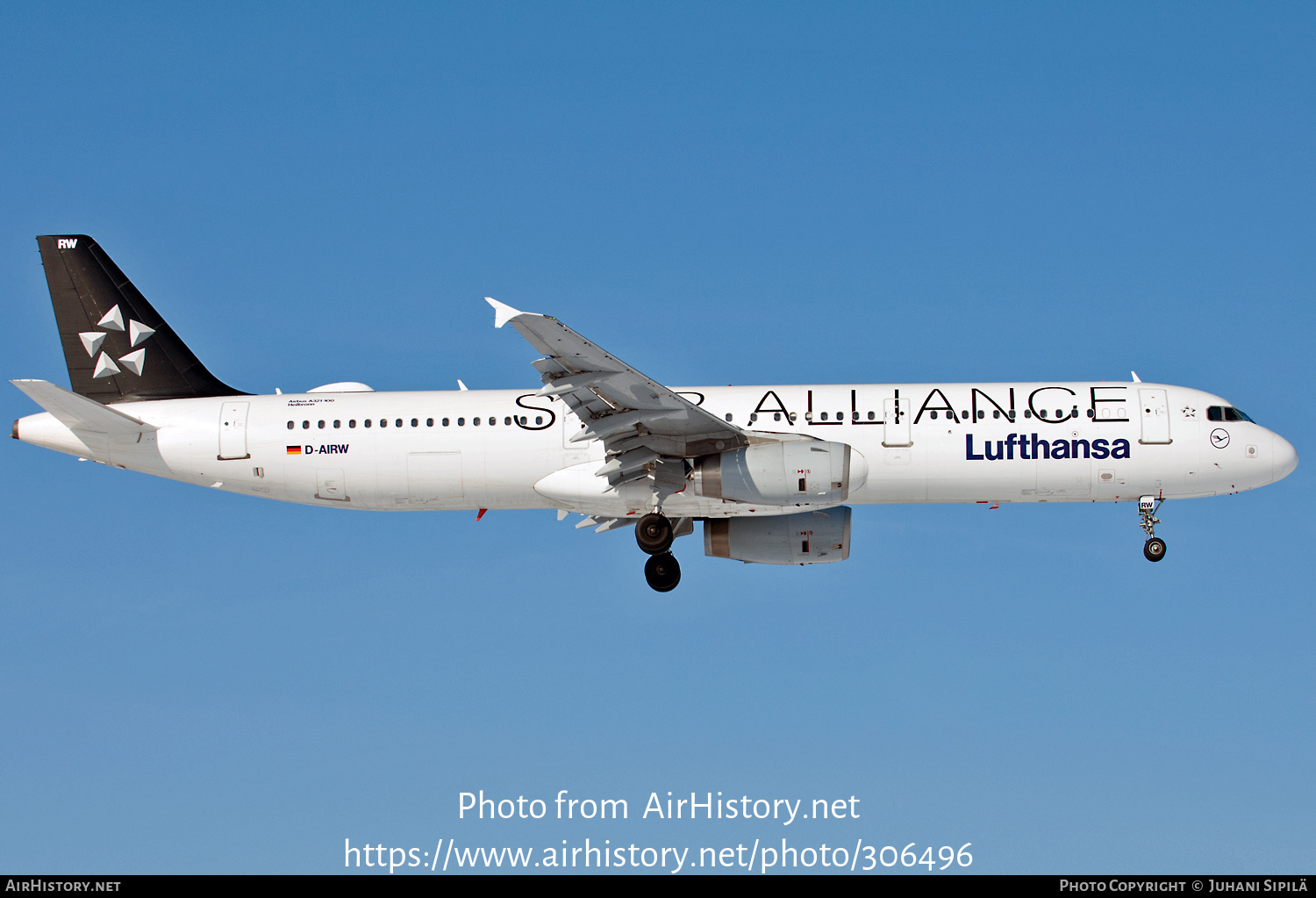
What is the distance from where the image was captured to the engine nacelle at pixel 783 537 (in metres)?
35.6

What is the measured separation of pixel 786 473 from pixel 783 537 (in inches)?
192

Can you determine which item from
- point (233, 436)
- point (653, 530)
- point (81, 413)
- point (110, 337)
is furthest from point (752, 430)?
point (110, 337)

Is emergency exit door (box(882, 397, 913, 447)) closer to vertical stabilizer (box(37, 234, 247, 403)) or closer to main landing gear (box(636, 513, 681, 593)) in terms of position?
main landing gear (box(636, 513, 681, 593))

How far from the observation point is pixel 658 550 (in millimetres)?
33812

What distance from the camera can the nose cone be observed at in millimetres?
33406

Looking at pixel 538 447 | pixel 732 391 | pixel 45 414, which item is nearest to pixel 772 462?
pixel 732 391

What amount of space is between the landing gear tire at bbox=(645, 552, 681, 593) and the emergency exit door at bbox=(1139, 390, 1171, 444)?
12.1m

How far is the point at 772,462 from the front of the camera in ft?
103

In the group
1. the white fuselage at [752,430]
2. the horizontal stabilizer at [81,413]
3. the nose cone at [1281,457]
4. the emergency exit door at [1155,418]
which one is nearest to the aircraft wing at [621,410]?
the white fuselage at [752,430]

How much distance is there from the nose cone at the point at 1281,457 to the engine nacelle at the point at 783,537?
417 inches

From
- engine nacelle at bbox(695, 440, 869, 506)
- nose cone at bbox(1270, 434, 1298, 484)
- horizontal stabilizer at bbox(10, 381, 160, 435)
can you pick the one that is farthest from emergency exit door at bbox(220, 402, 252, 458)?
nose cone at bbox(1270, 434, 1298, 484)

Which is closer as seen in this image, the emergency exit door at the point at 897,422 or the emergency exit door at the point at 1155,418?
the emergency exit door at the point at 897,422

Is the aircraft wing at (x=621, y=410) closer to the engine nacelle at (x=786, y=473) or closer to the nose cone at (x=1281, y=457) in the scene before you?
the engine nacelle at (x=786, y=473)

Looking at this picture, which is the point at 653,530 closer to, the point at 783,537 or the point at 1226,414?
the point at 783,537
